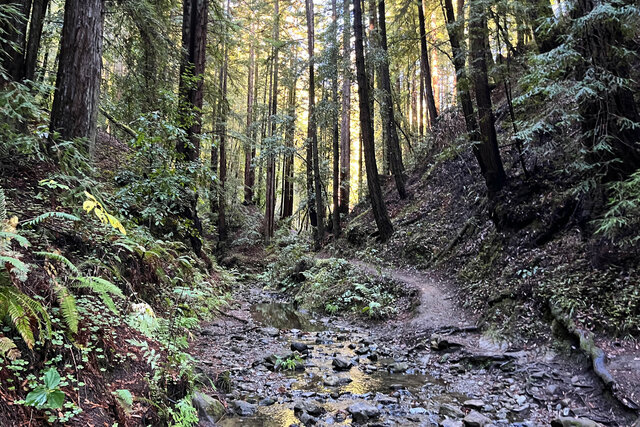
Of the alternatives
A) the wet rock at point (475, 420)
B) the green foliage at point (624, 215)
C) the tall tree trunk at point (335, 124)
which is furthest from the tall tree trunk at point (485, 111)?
the tall tree trunk at point (335, 124)

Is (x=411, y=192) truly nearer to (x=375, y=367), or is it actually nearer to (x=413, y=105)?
(x=375, y=367)

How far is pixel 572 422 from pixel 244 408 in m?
3.72

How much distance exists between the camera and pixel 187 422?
339cm

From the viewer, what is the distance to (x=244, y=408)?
4516 mm

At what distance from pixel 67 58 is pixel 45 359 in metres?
4.90

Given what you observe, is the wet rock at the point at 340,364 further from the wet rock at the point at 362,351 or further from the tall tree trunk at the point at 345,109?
the tall tree trunk at the point at 345,109

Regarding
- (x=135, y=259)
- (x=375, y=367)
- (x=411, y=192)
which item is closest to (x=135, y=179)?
(x=135, y=259)

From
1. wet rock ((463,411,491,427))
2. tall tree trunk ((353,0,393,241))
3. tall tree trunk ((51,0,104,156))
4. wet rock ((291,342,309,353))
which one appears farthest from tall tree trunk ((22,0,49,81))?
tall tree trunk ((353,0,393,241))

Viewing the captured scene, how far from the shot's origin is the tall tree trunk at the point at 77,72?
565cm

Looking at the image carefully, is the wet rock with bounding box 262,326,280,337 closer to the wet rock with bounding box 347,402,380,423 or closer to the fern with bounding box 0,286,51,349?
the wet rock with bounding box 347,402,380,423

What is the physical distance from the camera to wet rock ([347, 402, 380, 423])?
438 cm

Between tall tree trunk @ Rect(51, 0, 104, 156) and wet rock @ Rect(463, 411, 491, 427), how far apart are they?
6512mm

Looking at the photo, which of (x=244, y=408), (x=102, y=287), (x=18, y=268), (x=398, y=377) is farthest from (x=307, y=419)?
(x=18, y=268)

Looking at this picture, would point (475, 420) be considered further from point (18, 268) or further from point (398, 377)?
point (18, 268)
